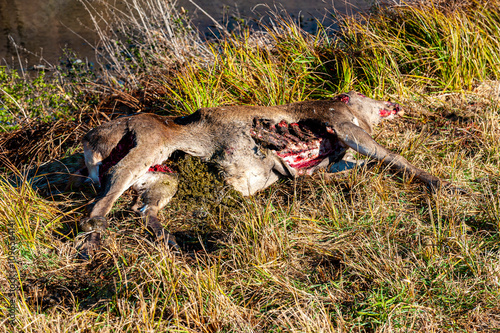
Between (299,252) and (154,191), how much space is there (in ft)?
4.51

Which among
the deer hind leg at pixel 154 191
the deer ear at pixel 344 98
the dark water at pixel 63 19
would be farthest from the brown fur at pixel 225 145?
the dark water at pixel 63 19

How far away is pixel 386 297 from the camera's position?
101 inches

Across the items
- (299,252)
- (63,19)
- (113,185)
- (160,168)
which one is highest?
(113,185)

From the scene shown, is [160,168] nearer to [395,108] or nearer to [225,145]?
[225,145]

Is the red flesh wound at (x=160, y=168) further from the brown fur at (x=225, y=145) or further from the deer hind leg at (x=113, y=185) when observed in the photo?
the deer hind leg at (x=113, y=185)

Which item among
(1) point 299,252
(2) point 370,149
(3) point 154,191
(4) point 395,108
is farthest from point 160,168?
(4) point 395,108

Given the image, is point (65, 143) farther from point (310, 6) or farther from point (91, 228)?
point (310, 6)

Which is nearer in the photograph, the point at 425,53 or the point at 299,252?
the point at 299,252

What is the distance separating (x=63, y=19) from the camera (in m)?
14.9

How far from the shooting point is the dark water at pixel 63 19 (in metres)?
12.1

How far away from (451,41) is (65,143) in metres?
5.02

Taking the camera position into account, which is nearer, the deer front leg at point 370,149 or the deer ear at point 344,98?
the deer front leg at point 370,149

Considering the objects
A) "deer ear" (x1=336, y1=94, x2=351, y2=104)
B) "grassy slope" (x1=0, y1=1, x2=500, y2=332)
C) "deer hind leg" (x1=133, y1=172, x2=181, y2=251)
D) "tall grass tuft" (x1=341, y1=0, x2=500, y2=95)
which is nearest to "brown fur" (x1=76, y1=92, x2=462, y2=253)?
"deer hind leg" (x1=133, y1=172, x2=181, y2=251)

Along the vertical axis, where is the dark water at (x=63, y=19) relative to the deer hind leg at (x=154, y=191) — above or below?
below
